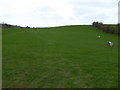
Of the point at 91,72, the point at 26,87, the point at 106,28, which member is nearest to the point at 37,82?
the point at 26,87

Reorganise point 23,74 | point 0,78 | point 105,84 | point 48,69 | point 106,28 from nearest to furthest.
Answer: point 105,84
point 0,78
point 23,74
point 48,69
point 106,28

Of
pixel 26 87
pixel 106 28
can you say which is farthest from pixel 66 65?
pixel 106 28

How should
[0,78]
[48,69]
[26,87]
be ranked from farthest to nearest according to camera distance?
[48,69], [0,78], [26,87]

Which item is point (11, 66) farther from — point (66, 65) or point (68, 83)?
point (68, 83)

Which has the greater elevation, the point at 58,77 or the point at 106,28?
the point at 106,28

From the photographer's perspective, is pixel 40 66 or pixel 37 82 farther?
pixel 40 66

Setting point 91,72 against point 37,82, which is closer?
point 37,82

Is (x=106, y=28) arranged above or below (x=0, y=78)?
above

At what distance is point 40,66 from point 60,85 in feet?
8.36

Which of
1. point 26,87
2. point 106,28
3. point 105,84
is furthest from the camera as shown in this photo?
point 106,28

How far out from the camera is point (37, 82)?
551cm

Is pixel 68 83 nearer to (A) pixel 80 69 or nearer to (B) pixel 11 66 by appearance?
(A) pixel 80 69

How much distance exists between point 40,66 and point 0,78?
218 cm

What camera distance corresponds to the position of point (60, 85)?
5.27 meters
